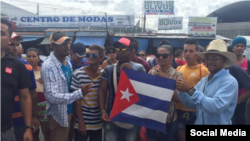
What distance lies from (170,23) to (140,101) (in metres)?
16.5

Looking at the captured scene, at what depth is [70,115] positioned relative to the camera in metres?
3.07

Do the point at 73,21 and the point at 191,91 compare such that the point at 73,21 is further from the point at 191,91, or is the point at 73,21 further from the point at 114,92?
the point at 191,91

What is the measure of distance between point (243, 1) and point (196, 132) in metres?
26.8

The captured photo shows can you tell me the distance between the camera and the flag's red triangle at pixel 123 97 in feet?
9.19

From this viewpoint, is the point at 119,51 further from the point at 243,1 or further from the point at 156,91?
the point at 243,1

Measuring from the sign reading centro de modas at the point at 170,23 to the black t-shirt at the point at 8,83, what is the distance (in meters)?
17.1

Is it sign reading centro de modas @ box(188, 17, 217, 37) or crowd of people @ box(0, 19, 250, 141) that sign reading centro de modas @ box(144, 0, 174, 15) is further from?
crowd of people @ box(0, 19, 250, 141)

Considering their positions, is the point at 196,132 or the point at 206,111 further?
the point at 196,132

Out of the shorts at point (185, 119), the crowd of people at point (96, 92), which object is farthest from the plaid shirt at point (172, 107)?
the shorts at point (185, 119)

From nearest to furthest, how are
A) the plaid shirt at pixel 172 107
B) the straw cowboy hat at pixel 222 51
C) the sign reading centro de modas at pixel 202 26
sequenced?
1. the straw cowboy hat at pixel 222 51
2. the plaid shirt at pixel 172 107
3. the sign reading centro de modas at pixel 202 26

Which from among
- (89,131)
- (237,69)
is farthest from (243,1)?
(89,131)

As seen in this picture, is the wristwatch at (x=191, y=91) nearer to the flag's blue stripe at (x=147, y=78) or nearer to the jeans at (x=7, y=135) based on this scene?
the flag's blue stripe at (x=147, y=78)

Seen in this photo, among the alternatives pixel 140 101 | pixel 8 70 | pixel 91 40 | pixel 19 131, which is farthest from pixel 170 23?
pixel 8 70

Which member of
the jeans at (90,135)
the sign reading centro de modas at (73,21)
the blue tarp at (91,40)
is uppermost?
the sign reading centro de modas at (73,21)
